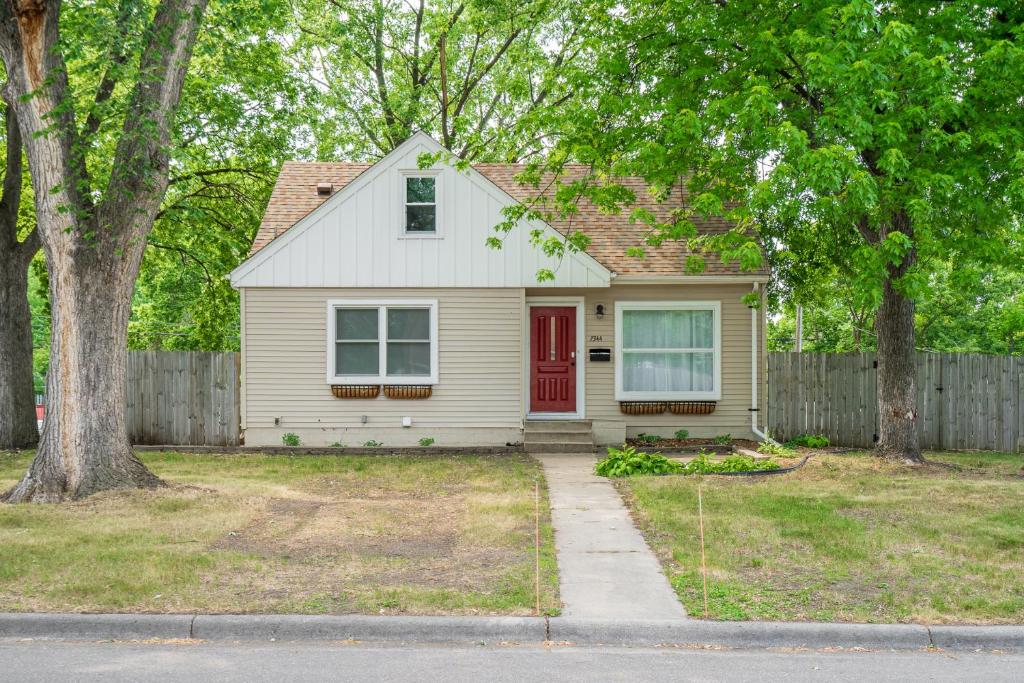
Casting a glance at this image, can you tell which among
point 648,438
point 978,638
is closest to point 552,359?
point 648,438

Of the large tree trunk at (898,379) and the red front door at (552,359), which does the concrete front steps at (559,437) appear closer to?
the red front door at (552,359)

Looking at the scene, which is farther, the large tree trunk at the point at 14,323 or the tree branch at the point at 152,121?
the large tree trunk at the point at 14,323

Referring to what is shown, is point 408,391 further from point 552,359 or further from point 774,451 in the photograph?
point 774,451

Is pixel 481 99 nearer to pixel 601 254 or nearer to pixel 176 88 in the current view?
pixel 601 254

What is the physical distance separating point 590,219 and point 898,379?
22.3 ft

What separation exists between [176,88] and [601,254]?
28.0 ft

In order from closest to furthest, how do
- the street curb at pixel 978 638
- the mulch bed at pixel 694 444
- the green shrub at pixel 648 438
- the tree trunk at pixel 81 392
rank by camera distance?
1. the street curb at pixel 978 638
2. the tree trunk at pixel 81 392
3. the mulch bed at pixel 694 444
4. the green shrub at pixel 648 438

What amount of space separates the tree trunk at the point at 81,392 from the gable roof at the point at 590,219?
19.1 ft

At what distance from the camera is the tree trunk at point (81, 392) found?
1023 centimetres

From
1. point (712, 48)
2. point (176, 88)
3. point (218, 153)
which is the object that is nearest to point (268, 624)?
point (176, 88)

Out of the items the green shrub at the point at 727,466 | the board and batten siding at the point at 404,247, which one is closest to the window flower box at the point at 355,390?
the board and batten siding at the point at 404,247

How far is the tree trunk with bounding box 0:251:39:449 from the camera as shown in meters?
16.0

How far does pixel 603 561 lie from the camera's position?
771 cm

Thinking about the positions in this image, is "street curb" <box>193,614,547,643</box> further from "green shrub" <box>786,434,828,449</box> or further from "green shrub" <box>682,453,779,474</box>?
"green shrub" <box>786,434,828,449</box>
